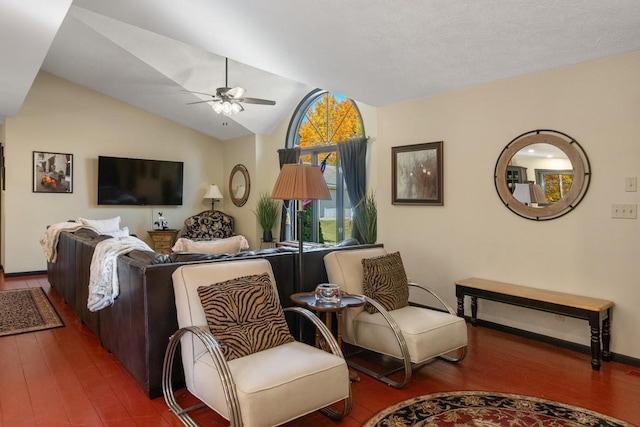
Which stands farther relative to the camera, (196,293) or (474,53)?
(474,53)

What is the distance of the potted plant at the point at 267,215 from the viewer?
7.50 m

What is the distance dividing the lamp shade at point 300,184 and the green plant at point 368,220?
7.32 feet

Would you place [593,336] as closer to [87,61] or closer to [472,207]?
[472,207]

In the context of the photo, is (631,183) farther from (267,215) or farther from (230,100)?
(267,215)

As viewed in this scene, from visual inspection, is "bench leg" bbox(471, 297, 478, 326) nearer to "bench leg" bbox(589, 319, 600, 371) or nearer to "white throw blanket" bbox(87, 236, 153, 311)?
"bench leg" bbox(589, 319, 600, 371)

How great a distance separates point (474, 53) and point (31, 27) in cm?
363

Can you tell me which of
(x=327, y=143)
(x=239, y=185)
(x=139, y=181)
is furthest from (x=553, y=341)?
(x=139, y=181)

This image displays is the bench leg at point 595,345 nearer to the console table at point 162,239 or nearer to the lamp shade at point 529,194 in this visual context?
the lamp shade at point 529,194

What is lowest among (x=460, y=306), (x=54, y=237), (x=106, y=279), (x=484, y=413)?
(x=484, y=413)

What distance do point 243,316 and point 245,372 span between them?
420 millimetres

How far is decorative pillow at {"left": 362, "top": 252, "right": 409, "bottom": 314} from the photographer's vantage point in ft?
10.7

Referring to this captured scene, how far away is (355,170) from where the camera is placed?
5.82m

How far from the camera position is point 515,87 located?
387cm

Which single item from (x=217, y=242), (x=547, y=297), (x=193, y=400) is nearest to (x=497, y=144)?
(x=547, y=297)
